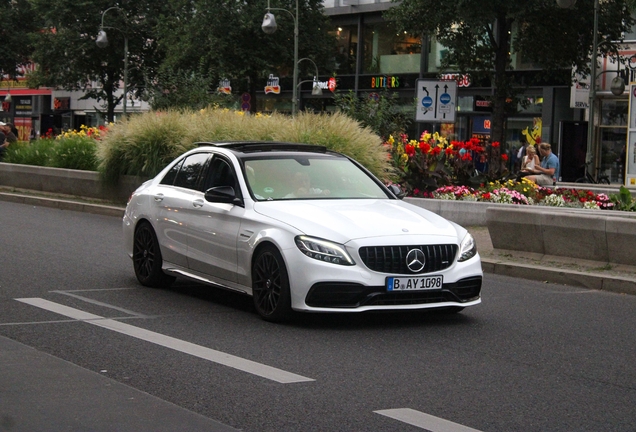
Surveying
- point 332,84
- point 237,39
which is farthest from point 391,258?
point 332,84

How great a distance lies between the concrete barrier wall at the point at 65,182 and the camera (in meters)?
23.8

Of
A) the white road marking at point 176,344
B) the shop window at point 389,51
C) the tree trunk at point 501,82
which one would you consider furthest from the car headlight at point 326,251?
the shop window at point 389,51

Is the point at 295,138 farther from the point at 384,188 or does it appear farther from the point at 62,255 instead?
the point at 384,188

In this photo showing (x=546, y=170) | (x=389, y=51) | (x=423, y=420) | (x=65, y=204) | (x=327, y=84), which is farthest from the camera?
(x=327, y=84)

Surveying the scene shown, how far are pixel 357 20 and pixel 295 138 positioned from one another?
109 ft

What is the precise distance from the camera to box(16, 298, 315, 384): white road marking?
7320 millimetres

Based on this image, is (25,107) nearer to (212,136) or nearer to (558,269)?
(212,136)

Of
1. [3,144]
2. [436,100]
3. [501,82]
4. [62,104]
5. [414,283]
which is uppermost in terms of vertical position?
[62,104]

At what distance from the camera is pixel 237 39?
151 feet

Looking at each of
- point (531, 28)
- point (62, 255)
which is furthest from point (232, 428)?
point (531, 28)

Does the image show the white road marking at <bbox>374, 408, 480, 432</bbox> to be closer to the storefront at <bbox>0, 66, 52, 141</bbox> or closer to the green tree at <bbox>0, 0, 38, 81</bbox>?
the green tree at <bbox>0, 0, 38, 81</bbox>

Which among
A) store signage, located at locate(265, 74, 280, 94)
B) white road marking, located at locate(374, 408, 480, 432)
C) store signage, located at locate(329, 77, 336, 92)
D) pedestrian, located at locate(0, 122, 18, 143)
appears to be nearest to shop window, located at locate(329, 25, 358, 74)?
store signage, located at locate(329, 77, 336, 92)

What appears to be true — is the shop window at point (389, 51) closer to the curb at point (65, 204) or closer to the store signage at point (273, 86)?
the store signage at point (273, 86)

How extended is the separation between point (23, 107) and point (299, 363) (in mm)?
81205
